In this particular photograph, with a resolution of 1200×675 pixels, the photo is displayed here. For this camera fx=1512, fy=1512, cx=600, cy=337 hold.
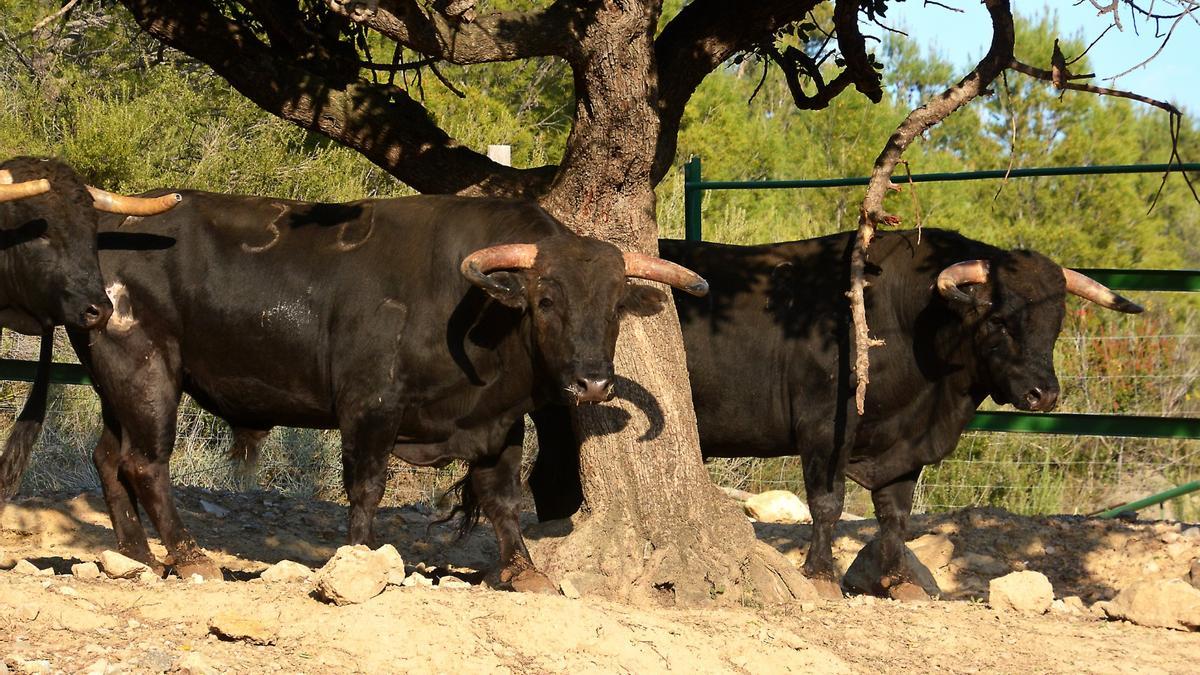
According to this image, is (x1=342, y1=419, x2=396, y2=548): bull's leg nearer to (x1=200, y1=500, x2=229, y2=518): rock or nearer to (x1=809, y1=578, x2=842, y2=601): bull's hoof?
(x1=809, y1=578, x2=842, y2=601): bull's hoof

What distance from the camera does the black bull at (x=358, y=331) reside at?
6.87m

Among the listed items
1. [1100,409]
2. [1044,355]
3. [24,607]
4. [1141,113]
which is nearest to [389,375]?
[24,607]

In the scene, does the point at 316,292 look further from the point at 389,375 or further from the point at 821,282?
the point at 821,282

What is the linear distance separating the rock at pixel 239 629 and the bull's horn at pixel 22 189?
2.79m

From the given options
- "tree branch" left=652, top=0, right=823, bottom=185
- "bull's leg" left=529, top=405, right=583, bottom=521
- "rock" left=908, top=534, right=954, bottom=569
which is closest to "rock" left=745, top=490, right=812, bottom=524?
"rock" left=908, top=534, right=954, bottom=569

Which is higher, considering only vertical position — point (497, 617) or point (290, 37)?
point (290, 37)

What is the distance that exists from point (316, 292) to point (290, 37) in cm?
134

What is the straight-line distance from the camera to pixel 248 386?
24.0ft

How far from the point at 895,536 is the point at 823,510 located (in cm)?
52

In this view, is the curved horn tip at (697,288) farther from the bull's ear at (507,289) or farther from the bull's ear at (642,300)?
the bull's ear at (507,289)

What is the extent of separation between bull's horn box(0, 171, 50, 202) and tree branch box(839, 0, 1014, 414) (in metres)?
3.69

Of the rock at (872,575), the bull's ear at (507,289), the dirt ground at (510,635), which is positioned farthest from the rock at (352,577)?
the rock at (872,575)

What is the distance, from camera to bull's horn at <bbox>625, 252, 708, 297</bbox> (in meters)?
6.90

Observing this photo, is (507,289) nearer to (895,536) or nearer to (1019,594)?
(1019,594)
